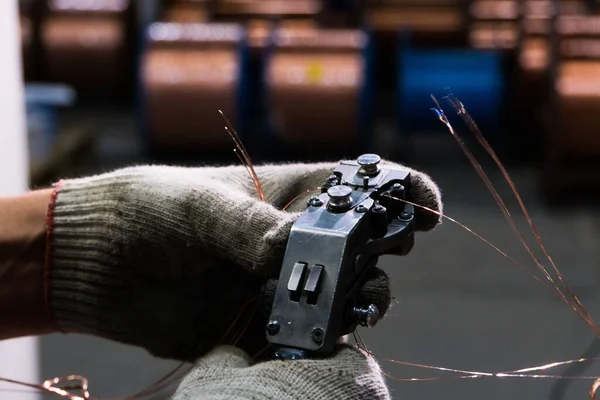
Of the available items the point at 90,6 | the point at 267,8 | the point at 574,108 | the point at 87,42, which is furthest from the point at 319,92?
the point at 90,6

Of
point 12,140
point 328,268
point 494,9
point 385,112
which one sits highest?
point 328,268

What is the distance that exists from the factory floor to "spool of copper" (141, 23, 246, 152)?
1.11m

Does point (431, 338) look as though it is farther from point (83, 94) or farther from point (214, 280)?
point (83, 94)

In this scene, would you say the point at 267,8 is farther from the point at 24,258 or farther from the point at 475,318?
the point at 24,258

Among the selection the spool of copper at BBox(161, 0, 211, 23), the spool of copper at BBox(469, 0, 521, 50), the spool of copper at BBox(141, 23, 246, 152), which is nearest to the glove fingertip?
the spool of copper at BBox(141, 23, 246, 152)

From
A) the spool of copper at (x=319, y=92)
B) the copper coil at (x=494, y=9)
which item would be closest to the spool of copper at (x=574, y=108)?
the spool of copper at (x=319, y=92)

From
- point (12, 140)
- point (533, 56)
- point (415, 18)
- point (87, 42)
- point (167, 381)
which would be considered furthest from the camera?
point (415, 18)

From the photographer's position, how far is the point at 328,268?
→ 645mm

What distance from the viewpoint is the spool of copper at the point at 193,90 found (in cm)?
361

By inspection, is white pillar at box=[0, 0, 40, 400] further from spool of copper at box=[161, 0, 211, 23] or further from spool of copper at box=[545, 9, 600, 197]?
spool of copper at box=[161, 0, 211, 23]

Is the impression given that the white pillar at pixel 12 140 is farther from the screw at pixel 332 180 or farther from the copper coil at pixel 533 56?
the copper coil at pixel 533 56

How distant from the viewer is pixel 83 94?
4809 mm

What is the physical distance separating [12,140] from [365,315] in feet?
3.00

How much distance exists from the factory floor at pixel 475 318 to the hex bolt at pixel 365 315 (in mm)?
381
